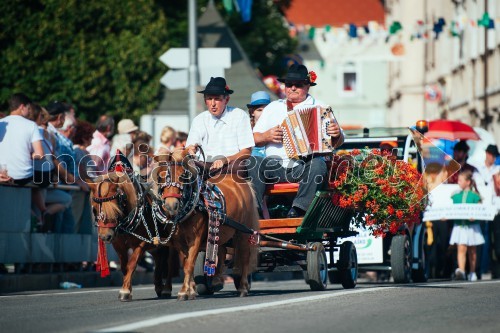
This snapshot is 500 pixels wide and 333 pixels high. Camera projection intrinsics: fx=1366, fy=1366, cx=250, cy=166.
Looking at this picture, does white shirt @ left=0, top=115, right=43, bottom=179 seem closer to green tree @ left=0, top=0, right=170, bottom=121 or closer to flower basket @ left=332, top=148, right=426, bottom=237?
flower basket @ left=332, top=148, right=426, bottom=237

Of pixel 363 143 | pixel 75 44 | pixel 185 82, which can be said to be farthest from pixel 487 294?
Answer: pixel 75 44

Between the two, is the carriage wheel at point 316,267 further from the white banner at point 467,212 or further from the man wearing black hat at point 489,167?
the man wearing black hat at point 489,167

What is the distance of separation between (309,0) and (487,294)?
88.4m

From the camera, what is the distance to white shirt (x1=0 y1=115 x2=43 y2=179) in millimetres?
17719

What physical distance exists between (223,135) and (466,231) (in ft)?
26.7

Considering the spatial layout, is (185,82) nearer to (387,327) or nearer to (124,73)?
(387,327)

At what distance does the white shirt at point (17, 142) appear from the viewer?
1772 cm

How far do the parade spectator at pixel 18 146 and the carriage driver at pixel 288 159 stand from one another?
347 cm

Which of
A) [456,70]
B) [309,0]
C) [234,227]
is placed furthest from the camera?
[309,0]

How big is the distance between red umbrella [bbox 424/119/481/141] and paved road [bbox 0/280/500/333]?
1034 cm

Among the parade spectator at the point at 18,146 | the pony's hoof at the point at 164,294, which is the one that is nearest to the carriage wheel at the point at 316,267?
the pony's hoof at the point at 164,294

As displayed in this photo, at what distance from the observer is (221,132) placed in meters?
15.0

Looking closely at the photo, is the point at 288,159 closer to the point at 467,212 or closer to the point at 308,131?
the point at 308,131

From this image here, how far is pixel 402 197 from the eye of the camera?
16297mm
